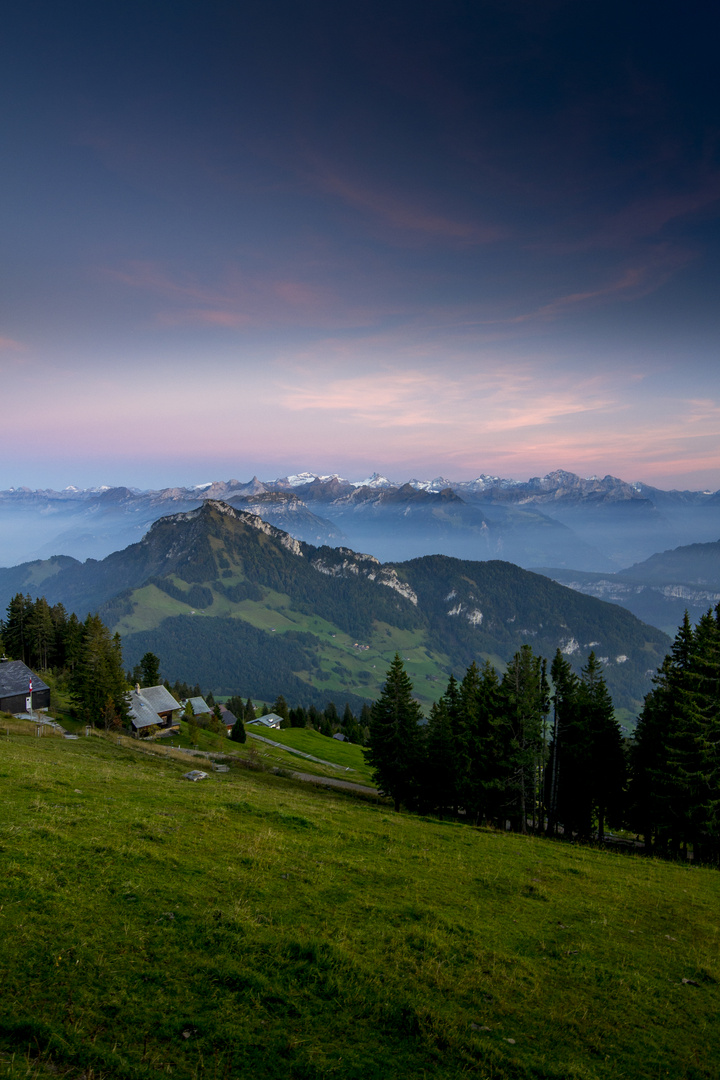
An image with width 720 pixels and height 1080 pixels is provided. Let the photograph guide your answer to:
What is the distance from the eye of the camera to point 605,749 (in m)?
40.1

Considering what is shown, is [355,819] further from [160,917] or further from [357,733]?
[357,733]

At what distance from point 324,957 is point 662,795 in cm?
3089

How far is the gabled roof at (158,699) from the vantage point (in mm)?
76625

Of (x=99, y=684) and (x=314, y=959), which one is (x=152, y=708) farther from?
(x=314, y=959)

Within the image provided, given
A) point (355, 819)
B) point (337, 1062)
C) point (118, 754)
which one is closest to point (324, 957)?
point (337, 1062)

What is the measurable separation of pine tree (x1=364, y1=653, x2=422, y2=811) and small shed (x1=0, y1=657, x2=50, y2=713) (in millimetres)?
41898

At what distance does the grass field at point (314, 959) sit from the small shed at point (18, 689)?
4718 cm

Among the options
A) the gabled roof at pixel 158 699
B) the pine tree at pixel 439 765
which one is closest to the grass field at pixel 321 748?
the gabled roof at pixel 158 699

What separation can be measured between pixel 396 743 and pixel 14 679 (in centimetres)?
4644

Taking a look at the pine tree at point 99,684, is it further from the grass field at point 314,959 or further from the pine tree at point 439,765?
the grass field at point 314,959

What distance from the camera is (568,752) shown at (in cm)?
4169

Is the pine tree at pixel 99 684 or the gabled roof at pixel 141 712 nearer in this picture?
the pine tree at pixel 99 684

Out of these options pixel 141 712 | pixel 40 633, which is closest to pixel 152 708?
pixel 141 712

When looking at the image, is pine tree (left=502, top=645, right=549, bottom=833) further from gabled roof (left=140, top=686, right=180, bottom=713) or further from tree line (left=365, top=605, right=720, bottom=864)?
→ gabled roof (left=140, top=686, right=180, bottom=713)
